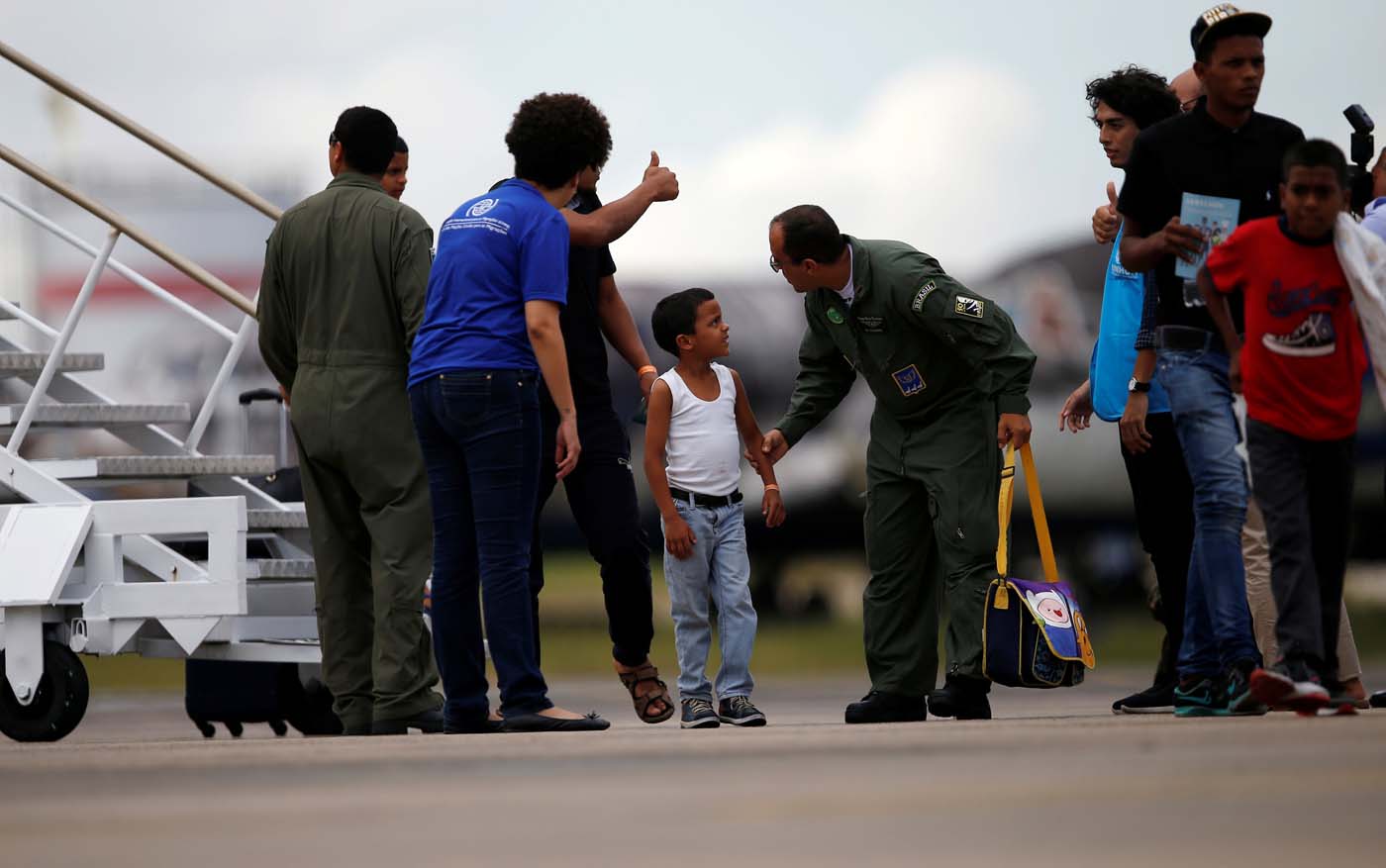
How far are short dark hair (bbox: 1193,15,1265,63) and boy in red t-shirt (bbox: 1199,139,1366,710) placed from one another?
48 cm

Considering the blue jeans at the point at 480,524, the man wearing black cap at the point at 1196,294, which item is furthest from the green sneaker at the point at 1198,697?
the blue jeans at the point at 480,524

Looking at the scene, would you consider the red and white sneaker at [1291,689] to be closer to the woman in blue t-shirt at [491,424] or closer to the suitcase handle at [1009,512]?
the suitcase handle at [1009,512]

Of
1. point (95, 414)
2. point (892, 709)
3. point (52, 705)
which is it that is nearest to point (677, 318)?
point (892, 709)

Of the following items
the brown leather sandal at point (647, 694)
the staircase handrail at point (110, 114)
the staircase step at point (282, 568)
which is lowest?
the brown leather sandal at point (647, 694)

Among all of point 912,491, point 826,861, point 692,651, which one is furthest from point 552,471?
point 826,861

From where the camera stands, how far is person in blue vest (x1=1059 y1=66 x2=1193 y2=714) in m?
5.94

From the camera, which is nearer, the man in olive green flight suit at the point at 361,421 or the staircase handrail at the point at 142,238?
the man in olive green flight suit at the point at 361,421

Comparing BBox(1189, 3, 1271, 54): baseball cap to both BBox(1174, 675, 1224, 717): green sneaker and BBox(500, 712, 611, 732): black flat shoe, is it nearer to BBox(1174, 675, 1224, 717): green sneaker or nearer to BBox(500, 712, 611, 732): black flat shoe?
BBox(1174, 675, 1224, 717): green sneaker

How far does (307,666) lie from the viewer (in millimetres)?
7277

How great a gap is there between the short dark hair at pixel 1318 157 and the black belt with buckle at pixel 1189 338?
1.78 feet

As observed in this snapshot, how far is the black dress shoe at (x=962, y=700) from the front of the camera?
6223mm

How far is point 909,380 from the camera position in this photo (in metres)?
6.28

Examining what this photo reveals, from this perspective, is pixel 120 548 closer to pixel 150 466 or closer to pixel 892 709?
pixel 150 466

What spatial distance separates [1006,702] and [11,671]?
14.8 feet
